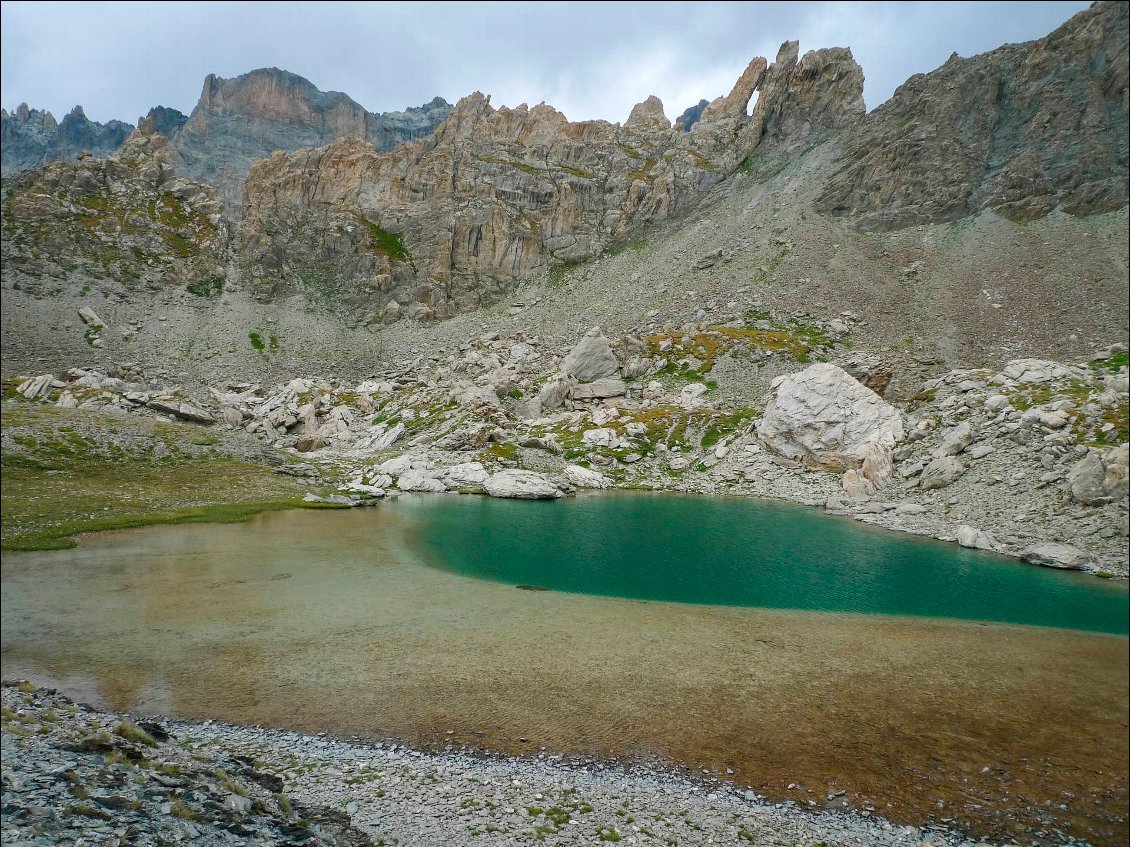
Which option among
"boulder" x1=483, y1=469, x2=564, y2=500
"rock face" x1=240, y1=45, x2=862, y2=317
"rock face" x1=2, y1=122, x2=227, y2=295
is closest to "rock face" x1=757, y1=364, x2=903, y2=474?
"boulder" x1=483, y1=469, x2=564, y2=500

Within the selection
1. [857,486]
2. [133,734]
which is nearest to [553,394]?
[857,486]

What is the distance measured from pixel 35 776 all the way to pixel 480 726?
7.79 meters

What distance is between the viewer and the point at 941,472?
38.2 m

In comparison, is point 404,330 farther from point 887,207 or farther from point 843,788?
point 843,788

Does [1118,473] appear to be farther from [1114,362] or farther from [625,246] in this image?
[625,246]

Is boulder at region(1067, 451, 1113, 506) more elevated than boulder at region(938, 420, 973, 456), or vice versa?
boulder at region(938, 420, 973, 456)

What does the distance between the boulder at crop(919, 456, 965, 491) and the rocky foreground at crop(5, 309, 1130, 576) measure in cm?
9

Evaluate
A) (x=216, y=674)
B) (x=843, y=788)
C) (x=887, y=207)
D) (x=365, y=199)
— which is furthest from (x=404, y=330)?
(x=843, y=788)

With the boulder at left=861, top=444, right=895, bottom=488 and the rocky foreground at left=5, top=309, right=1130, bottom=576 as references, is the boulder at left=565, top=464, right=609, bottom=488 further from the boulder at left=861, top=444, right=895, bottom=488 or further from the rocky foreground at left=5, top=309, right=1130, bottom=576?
the boulder at left=861, top=444, right=895, bottom=488

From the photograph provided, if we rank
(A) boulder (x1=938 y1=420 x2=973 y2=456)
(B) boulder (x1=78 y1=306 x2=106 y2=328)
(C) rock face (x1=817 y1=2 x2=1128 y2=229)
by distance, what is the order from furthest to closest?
(C) rock face (x1=817 y1=2 x2=1128 y2=229), (B) boulder (x1=78 y1=306 x2=106 y2=328), (A) boulder (x1=938 y1=420 x2=973 y2=456)

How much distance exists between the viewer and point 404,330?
10625 cm

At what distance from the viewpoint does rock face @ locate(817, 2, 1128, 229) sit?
257ft

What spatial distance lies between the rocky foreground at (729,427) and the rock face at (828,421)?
0.17m

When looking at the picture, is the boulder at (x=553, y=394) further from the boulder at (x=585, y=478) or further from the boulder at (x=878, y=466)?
the boulder at (x=878, y=466)
